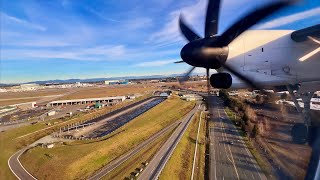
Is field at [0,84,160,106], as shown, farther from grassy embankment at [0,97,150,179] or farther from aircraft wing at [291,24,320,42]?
aircraft wing at [291,24,320,42]

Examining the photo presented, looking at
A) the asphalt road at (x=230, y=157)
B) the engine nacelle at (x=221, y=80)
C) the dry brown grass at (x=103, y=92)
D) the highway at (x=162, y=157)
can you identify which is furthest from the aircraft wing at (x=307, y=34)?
the dry brown grass at (x=103, y=92)

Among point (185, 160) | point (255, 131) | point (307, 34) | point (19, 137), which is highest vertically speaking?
point (307, 34)

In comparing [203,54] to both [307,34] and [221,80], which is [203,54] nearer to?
[221,80]

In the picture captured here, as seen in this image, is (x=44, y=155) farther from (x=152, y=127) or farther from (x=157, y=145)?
(x=152, y=127)

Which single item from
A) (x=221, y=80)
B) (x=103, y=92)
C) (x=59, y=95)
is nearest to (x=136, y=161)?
(x=221, y=80)

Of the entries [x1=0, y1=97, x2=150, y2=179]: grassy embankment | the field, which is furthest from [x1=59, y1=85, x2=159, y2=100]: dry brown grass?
[x1=0, y1=97, x2=150, y2=179]: grassy embankment
